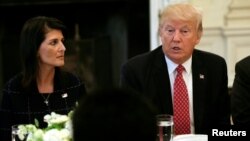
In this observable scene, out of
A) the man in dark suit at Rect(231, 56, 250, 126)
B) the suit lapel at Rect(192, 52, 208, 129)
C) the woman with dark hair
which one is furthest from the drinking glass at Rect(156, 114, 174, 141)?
the woman with dark hair

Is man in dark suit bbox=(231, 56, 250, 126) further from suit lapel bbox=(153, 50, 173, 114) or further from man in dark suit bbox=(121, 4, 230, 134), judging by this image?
suit lapel bbox=(153, 50, 173, 114)

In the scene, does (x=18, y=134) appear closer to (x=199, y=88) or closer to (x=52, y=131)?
(x=52, y=131)

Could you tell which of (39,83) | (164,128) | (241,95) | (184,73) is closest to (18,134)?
(164,128)

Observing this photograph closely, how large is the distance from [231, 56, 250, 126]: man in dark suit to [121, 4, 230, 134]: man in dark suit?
44 millimetres

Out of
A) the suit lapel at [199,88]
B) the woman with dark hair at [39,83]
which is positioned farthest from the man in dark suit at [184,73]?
the woman with dark hair at [39,83]

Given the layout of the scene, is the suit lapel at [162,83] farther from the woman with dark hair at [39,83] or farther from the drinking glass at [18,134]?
the drinking glass at [18,134]

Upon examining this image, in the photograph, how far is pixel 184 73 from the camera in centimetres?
253

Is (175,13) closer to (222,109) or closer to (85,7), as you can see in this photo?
(222,109)

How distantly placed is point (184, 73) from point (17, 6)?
9.33 feet

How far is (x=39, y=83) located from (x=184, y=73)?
2.44ft

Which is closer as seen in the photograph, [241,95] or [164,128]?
[164,128]

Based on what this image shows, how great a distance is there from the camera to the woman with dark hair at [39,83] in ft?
8.41

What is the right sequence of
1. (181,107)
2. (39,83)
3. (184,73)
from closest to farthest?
(181,107) < (184,73) < (39,83)

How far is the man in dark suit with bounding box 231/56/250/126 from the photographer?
8.18 feet
